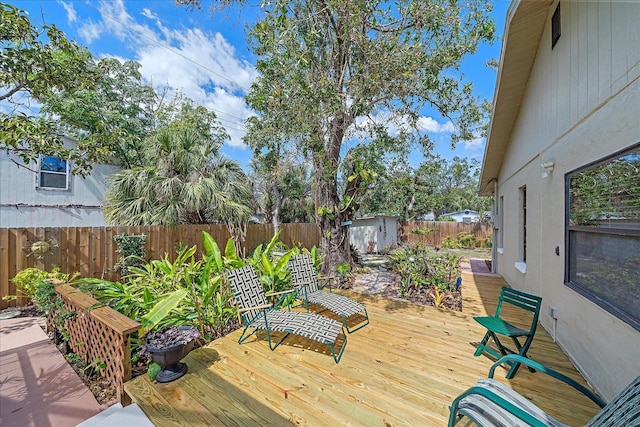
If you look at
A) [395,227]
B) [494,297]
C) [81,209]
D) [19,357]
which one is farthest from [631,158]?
[395,227]

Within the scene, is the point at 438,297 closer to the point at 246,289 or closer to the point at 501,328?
the point at 501,328

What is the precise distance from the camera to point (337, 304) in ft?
13.6

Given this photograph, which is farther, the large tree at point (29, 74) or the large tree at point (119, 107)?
the large tree at point (119, 107)

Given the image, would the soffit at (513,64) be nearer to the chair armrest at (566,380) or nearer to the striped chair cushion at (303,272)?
the chair armrest at (566,380)

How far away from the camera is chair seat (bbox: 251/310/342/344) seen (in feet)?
10.5

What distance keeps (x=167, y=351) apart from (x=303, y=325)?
1.48 metres

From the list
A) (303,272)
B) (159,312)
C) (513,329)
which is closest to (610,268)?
(513,329)

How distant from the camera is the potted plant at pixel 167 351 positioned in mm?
2754

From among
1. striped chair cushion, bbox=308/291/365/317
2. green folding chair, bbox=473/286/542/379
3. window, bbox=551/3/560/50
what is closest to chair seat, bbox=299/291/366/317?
striped chair cushion, bbox=308/291/365/317

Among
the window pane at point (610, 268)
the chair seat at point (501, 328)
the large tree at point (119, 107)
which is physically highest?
the large tree at point (119, 107)

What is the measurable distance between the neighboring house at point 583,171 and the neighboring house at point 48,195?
1119cm

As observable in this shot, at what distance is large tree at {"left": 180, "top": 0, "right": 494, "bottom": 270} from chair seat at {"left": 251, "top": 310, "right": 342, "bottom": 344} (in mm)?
3461

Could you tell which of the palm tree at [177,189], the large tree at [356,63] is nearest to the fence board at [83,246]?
the palm tree at [177,189]

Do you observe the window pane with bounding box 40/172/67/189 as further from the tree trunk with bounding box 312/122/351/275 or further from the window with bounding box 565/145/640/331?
the window with bounding box 565/145/640/331
